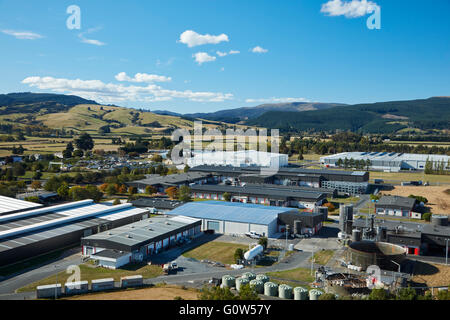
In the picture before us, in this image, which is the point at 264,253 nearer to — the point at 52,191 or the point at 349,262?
the point at 349,262

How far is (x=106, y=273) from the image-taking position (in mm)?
27875

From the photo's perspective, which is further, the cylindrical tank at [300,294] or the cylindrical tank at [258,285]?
the cylindrical tank at [258,285]

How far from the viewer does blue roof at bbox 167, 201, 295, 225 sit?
134 ft

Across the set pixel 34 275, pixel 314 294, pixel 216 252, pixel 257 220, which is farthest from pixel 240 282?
pixel 257 220

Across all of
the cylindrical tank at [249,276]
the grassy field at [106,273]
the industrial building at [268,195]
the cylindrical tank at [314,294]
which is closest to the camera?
the cylindrical tank at [314,294]

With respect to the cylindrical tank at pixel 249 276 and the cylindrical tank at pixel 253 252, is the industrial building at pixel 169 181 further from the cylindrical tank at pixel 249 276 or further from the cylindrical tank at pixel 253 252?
the cylindrical tank at pixel 249 276

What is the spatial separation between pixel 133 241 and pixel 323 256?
17340 millimetres

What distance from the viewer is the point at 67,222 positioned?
36.8 m

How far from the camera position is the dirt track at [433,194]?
172 ft

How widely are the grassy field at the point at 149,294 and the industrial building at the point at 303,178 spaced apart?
4540 cm

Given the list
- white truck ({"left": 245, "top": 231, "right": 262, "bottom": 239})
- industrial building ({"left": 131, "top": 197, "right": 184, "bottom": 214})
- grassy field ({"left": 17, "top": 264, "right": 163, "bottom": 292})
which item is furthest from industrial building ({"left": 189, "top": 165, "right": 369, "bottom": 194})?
grassy field ({"left": 17, "top": 264, "right": 163, "bottom": 292})

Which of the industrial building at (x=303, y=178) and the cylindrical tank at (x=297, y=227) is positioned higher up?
the industrial building at (x=303, y=178)

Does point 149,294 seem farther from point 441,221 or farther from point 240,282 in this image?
point 441,221

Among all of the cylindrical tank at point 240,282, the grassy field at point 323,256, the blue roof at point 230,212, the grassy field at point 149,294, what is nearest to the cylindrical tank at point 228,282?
the cylindrical tank at point 240,282
